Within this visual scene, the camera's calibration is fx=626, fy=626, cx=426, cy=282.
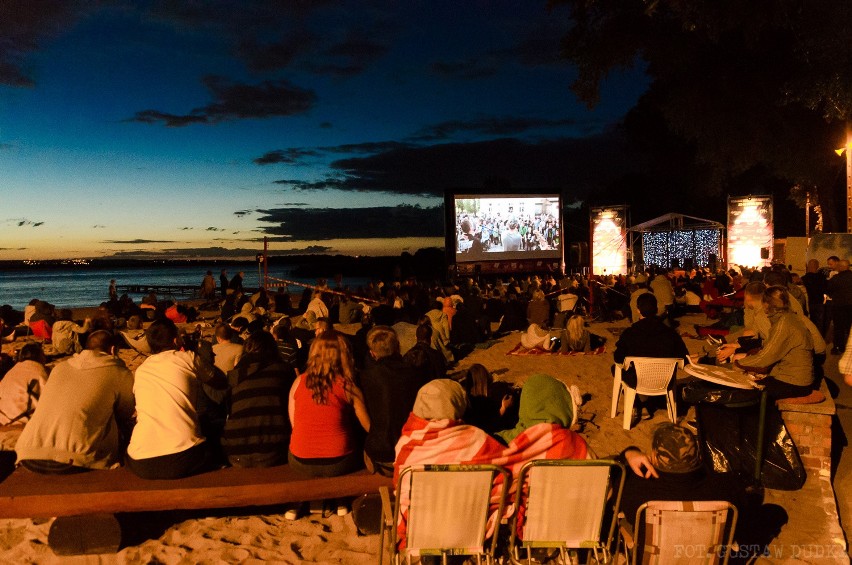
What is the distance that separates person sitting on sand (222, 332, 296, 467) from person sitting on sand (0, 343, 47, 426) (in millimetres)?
2098

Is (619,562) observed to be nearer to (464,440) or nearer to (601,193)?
(464,440)

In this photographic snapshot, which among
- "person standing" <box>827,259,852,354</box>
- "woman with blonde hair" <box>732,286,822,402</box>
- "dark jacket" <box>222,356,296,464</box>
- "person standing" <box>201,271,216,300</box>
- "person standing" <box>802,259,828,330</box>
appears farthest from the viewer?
"person standing" <box>201,271,216,300</box>

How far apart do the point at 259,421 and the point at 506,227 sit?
19.6 m

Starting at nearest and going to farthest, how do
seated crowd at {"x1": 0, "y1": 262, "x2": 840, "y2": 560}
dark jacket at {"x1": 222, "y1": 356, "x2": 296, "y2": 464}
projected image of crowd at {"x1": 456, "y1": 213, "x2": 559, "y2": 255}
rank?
1. seated crowd at {"x1": 0, "y1": 262, "x2": 840, "y2": 560}
2. dark jacket at {"x1": 222, "y1": 356, "x2": 296, "y2": 464}
3. projected image of crowd at {"x1": 456, "y1": 213, "x2": 559, "y2": 255}

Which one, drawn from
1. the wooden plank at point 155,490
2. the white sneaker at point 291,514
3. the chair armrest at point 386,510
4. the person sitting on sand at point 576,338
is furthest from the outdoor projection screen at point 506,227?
the chair armrest at point 386,510

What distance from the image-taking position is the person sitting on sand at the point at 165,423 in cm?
353

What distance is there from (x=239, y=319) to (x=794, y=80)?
16.0 meters

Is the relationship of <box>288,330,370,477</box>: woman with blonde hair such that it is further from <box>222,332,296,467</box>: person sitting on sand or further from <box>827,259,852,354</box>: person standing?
<box>827,259,852,354</box>: person standing

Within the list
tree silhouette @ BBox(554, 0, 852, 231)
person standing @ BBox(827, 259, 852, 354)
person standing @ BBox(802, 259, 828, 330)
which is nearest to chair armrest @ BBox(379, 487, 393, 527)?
person standing @ BBox(827, 259, 852, 354)

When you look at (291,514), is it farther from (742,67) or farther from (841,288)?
Answer: (742,67)

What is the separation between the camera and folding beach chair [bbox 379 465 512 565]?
2701 mm

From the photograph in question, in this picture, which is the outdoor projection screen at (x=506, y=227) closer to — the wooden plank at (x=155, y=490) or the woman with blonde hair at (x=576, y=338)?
the woman with blonde hair at (x=576, y=338)

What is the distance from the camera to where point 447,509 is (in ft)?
9.18

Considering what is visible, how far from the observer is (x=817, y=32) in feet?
47.5
